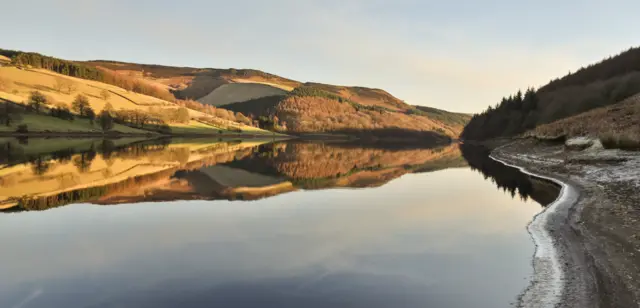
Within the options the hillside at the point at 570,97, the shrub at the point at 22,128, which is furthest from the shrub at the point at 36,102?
the hillside at the point at 570,97

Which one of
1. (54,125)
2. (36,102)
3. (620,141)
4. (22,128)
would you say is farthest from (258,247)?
(36,102)

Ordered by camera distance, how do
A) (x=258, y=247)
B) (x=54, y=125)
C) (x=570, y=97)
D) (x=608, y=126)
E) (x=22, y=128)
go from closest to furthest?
(x=258, y=247)
(x=608, y=126)
(x=22, y=128)
(x=570, y=97)
(x=54, y=125)

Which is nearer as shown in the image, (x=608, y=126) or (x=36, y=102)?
(x=608, y=126)

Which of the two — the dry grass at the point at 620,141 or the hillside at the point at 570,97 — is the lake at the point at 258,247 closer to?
the dry grass at the point at 620,141

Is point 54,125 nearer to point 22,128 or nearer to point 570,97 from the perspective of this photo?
point 22,128

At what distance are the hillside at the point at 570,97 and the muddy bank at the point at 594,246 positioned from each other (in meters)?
99.1

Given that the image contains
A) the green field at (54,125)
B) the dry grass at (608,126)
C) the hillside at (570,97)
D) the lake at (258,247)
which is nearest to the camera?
the lake at (258,247)

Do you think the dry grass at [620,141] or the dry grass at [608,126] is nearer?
the dry grass at [620,141]

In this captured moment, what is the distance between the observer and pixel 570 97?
134125mm

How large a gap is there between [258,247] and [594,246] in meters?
12.2

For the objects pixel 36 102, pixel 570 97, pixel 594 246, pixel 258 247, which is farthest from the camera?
pixel 36 102

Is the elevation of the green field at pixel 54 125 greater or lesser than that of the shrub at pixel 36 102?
lesser

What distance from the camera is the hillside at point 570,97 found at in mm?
122125

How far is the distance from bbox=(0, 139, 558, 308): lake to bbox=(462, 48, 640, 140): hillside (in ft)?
361
